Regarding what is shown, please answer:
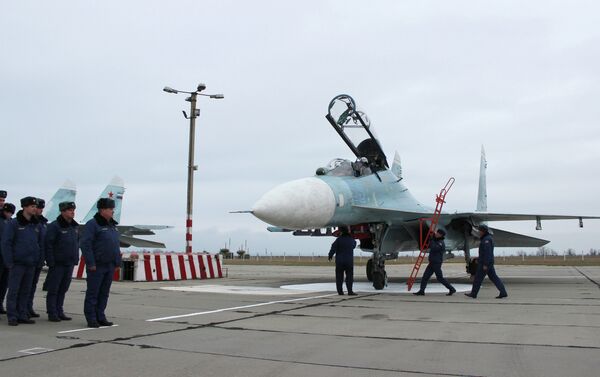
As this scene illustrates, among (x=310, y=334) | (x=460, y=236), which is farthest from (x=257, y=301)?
(x=460, y=236)

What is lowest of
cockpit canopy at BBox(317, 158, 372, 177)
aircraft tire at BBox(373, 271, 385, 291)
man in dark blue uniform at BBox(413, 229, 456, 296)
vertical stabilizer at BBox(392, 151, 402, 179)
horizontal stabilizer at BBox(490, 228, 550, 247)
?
aircraft tire at BBox(373, 271, 385, 291)

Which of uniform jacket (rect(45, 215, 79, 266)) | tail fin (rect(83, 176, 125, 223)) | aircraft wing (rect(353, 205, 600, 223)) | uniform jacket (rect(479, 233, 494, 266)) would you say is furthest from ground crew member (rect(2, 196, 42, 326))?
tail fin (rect(83, 176, 125, 223))

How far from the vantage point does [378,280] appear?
11820mm

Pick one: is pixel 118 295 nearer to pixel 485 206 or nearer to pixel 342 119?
pixel 342 119

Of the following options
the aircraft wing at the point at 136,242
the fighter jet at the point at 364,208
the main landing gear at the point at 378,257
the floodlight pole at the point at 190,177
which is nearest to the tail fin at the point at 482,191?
the fighter jet at the point at 364,208

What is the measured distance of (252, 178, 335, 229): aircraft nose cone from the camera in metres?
9.73

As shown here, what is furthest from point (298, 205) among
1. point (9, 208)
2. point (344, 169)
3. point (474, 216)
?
point (474, 216)

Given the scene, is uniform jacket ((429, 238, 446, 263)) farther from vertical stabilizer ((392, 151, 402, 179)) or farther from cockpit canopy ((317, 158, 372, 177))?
vertical stabilizer ((392, 151, 402, 179))

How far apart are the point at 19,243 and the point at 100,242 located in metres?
1.07

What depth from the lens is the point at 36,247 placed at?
6680 millimetres

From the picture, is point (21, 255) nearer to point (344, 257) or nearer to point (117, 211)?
point (344, 257)

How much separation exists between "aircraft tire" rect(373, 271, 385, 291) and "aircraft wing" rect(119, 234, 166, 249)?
19.3 meters

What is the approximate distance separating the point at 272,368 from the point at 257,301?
200 inches

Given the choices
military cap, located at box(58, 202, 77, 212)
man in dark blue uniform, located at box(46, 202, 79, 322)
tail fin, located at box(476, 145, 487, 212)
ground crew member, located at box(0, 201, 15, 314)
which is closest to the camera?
man in dark blue uniform, located at box(46, 202, 79, 322)
